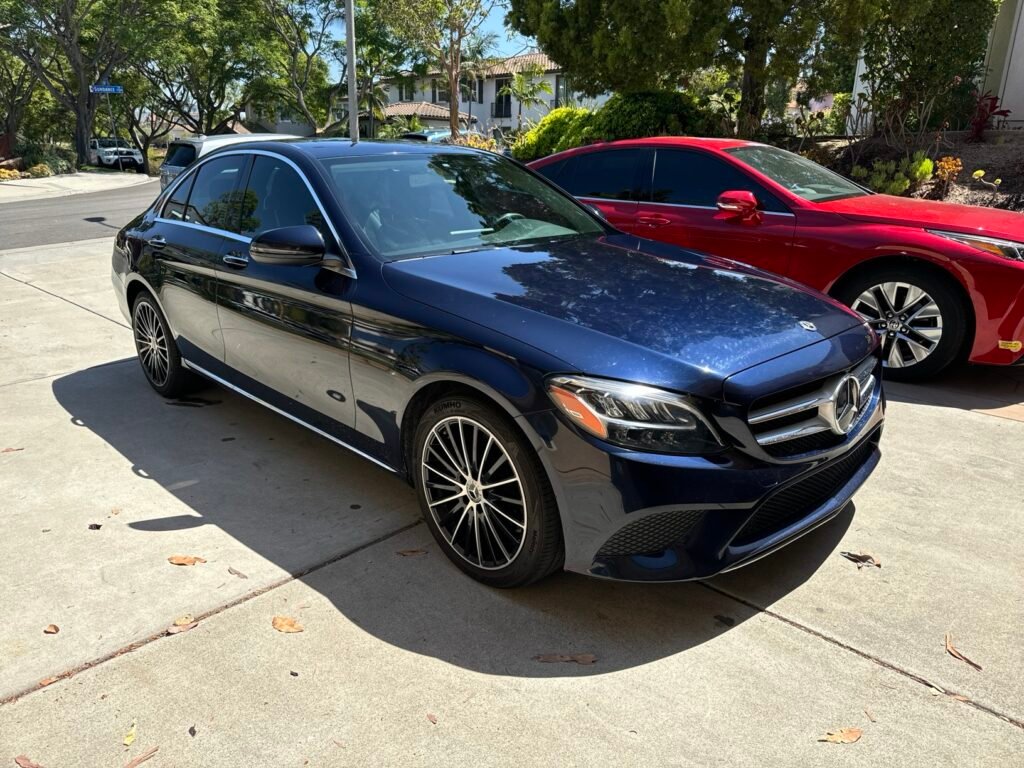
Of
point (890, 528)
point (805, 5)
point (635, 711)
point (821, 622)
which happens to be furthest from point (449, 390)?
point (805, 5)

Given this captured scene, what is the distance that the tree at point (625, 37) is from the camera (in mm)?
11164

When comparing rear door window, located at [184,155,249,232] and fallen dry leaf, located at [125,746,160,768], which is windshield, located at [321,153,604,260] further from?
fallen dry leaf, located at [125,746,160,768]

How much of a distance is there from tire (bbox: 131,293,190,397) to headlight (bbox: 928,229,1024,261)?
4.89m

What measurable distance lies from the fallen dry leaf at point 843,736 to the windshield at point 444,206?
7.75 feet

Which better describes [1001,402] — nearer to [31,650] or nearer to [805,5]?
[31,650]

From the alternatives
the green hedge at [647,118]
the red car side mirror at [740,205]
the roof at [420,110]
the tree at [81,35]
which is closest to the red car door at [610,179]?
the red car side mirror at [740,205]

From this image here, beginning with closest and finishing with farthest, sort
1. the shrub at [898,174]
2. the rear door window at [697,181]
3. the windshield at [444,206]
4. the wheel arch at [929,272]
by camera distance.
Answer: the windshield at [444,206] < the wheel arch at [929,272] < the rear door window at [697,181] < the shrub at [898,174]

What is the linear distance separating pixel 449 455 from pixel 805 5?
10392 millimetres

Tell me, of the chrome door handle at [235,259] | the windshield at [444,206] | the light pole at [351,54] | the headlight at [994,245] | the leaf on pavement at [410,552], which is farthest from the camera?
the light pole at [351,54]

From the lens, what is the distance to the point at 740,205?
18.9ft

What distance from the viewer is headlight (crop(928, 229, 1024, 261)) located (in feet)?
16.6

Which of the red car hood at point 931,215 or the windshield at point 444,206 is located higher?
the windshield at point 444,206

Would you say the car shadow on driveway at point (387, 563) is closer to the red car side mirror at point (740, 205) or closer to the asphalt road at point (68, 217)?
the red car side mirror at point (740, 205)

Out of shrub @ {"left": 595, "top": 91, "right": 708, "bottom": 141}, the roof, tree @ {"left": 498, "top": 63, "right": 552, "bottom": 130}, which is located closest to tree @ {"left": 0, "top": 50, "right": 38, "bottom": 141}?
the roof
